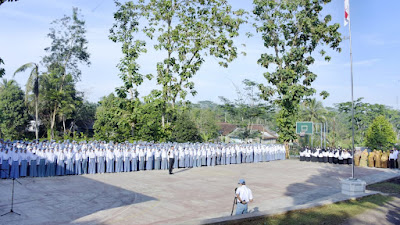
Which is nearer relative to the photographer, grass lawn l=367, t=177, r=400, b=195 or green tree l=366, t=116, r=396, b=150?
grass lawn l=367, t=177, r=400, b=195

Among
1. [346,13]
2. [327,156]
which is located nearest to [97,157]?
[346,13]

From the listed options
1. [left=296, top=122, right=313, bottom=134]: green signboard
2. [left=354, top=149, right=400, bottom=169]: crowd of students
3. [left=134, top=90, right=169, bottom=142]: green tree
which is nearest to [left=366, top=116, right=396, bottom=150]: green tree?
[left=296, top=122, right=313, bottom=134]: green signboard

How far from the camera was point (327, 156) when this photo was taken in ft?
86.1

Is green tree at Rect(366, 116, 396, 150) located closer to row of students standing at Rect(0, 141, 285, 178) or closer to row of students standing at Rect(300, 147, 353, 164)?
row of students standing at Rect(300, 147, 353, 164)

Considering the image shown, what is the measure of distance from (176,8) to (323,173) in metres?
15.7

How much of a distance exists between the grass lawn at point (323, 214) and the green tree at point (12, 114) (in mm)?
34334

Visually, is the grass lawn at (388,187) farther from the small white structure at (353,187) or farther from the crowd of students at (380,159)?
the crowd of students at (380,159)

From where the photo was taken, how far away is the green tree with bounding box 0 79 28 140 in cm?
3672

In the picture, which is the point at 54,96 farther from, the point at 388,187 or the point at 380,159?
the point at 388,187

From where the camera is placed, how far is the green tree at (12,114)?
3672 cm

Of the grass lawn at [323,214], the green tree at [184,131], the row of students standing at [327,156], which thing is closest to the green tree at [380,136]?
the row of students standing at [327,156]

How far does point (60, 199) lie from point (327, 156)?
66.9ft

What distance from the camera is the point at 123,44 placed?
26.1 m

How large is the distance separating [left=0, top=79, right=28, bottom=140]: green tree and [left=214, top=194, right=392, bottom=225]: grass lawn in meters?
34.3
